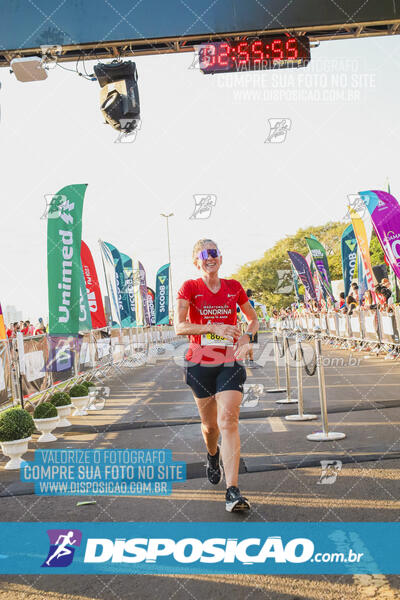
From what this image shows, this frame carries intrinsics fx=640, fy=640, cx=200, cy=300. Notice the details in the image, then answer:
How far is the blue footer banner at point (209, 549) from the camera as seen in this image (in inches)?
145

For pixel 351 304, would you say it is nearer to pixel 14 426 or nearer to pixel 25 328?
pixel 25 328

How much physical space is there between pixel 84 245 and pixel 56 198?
6.61 m

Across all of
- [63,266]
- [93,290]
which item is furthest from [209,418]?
[93,290]

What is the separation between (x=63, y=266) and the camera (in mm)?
11836

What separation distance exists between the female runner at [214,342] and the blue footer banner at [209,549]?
794 millimetres

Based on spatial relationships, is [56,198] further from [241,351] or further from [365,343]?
[365,343]

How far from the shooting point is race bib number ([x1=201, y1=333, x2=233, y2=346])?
5.14 m

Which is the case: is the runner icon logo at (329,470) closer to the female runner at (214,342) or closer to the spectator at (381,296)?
the female runner at (214,342)

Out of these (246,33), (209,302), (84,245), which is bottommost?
(209,302)

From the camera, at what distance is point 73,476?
254 inches

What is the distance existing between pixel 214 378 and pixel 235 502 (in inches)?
39.1

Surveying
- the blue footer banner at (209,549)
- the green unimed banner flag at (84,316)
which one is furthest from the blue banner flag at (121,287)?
the blue footer banner at (209,549)

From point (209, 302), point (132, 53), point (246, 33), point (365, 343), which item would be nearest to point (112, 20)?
point (132, 53)

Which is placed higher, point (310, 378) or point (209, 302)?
point (209, 302)
